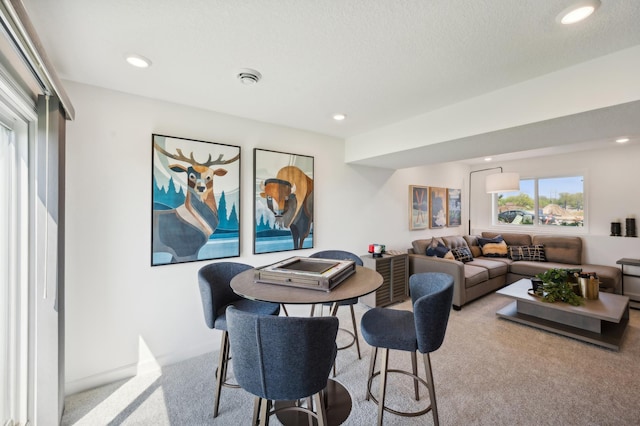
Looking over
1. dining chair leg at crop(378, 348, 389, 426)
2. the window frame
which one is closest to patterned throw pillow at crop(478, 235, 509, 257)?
the window frame

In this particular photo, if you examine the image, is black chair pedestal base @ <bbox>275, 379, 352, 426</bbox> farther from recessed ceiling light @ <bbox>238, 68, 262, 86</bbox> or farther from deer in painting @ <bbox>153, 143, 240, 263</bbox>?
recessed ceiling light @ <bbox>238, 68, 262, 86</bbox>

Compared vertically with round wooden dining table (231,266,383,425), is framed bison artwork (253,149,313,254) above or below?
above

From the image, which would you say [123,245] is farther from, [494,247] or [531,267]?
[494,247]

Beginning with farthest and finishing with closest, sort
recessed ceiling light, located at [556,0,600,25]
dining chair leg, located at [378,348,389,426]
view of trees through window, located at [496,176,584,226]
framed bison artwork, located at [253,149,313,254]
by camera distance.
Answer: view of trees through window, located at [496,176,584,226], framed bison artwork, located at [253,149,313,254], dining chair leg, located at [378,348,389,426], recessed ceiling light, located at [556,0,600,25]

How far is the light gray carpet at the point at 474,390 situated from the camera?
1812 millimetres

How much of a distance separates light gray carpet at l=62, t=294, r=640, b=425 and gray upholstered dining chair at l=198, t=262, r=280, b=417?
0.29m

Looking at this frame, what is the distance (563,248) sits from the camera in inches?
181

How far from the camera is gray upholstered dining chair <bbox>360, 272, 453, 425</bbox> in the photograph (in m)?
1.50

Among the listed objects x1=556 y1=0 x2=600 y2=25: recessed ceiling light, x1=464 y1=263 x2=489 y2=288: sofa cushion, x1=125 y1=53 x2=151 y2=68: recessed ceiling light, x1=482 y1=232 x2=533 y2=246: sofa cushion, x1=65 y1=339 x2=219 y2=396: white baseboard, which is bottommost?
x1=65 y1=339 x2=219 y2=396: white baseboard

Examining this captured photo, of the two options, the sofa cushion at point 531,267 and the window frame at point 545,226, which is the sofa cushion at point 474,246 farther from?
the window frame at point 545,226

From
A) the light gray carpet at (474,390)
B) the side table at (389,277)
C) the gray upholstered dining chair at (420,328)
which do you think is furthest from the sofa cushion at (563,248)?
the gray upholstered dining chair at (420,328)

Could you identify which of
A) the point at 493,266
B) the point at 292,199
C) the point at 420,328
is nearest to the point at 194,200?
the point at 292,199

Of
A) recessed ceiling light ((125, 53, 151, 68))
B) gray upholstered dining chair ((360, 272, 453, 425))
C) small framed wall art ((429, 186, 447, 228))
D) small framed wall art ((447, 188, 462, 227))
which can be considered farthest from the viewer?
small framed wall art ((447, 188, 462, 227))

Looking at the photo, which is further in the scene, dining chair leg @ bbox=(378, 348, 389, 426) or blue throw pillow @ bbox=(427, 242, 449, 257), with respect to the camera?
blue throw pillow @ bbox=(427, 242, 449, 257)
